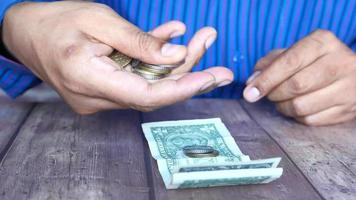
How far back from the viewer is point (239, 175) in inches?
29.7

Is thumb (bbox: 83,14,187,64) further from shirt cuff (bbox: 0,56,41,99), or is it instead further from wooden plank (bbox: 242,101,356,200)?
shirt cuff (bbox: 0,56,41,99)

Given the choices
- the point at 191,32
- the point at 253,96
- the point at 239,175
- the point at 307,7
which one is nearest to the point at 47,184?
the point at 239,175

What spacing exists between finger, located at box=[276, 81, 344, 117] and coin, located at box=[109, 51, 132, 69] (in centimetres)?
38

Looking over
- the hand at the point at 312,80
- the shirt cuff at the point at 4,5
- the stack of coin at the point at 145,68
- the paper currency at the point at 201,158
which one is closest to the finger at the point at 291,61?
the hand at the point at 312,80

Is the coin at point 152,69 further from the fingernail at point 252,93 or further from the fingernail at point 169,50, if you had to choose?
the fingernail at point 252,93

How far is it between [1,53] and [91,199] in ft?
1.83

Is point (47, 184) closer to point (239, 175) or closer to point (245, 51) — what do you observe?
point (239, 175)

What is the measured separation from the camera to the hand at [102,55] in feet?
2.95

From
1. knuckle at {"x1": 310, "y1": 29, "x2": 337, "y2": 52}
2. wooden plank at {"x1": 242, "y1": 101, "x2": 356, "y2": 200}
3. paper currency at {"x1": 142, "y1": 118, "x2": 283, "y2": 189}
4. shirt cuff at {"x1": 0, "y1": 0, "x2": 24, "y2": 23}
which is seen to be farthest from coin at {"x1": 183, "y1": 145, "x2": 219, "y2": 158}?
shirt cuff at {"x1": 0, "y1": 0, "x2": 24, "y2": 23}

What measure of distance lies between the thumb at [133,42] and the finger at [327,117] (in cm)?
36

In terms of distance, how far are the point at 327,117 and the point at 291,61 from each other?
148 millimetres

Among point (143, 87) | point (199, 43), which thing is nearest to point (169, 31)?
point (199, 43)

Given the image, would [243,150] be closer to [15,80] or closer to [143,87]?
[143,87]

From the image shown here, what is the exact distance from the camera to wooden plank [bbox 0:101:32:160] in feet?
3.15
